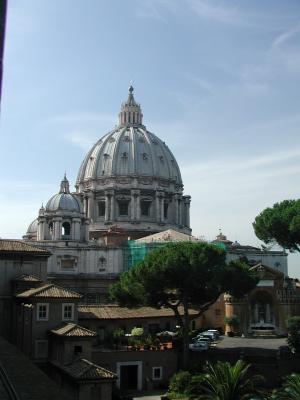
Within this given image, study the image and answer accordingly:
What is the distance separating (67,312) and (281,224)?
17.2m

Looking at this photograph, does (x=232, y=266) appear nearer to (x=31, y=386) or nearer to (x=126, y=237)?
(x=31, y=386)

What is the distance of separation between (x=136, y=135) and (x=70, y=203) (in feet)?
86.7

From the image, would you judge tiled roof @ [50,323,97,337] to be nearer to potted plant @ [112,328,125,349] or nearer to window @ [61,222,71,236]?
potted plant @ [112,328,125,349]

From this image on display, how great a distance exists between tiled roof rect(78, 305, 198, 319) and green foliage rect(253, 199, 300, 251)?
9820 millimetres

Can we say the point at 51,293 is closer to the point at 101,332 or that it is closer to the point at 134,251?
the point at 101,332

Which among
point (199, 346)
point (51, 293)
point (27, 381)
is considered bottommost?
point (199, 346)

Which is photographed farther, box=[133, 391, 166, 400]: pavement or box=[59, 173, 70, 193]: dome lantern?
box=[59, 173, 70, 193]: dome lantern

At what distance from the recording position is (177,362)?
127 ft

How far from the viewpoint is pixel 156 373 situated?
37.9 m

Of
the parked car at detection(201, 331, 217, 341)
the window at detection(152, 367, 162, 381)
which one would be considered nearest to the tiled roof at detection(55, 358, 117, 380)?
the window at detection(152, 367, 162, 381)

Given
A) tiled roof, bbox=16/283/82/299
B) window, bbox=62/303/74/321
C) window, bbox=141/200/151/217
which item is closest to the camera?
tiled roof, bbox=16/283/82/299

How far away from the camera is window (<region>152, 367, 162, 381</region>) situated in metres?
37.7

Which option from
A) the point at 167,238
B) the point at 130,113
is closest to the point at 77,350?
the point at 167,238

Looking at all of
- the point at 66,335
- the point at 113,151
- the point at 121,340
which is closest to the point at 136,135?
the point at 113,151
